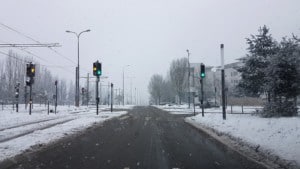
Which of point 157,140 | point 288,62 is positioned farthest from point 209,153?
point 288,62

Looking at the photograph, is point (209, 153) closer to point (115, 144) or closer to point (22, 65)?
point (115, 144)

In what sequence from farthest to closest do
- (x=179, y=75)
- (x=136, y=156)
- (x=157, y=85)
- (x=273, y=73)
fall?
(x=157, y=85) < (x=179, y=75) < (x=273, y=73) < (x=136, y=156)

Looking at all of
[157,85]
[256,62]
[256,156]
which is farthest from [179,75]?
[256,156]

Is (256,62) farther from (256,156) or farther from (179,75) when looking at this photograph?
(179,75)

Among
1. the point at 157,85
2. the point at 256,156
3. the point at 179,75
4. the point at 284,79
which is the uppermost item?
the point at 179,75

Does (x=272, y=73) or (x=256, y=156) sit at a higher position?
(x=272, y=73)

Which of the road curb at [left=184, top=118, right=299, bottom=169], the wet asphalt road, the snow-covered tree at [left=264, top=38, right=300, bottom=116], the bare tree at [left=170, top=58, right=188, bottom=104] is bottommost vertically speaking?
the road curb at [left=184, top=118, right=299, bottom=169]

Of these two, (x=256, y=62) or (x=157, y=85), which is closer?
(x=256, y=62)

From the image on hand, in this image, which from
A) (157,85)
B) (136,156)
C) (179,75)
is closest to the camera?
(136,156)

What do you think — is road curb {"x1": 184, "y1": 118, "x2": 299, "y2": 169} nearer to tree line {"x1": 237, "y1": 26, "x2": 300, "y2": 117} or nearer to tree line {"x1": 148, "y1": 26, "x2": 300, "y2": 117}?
tree line {"x1": 148, "y1": 26, "x2": 300, "y2": 117}

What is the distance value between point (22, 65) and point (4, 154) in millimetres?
102668

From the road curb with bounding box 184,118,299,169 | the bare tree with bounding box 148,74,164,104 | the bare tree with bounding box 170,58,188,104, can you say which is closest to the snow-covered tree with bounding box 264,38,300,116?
the road curb with bounding box 184,118,299,169

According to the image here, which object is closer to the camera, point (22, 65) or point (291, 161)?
point (291, 161)

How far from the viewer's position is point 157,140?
48.1ft
